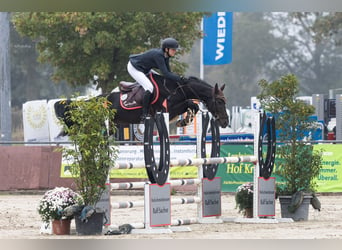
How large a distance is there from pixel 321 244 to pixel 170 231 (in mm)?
2649

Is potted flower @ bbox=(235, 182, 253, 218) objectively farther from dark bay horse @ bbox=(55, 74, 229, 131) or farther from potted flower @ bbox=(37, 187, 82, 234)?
potted flower @ bbox=(37, 187, 82, 234)

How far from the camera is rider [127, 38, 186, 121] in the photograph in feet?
38.4

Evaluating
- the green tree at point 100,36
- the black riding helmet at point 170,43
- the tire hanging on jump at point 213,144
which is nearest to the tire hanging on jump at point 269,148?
the tire hanging on jump at point 213,144

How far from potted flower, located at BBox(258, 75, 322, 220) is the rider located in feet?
4.34

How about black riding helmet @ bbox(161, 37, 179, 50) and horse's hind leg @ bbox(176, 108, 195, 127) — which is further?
horse's hind leg @ bbox(176, 108, 195, 127)

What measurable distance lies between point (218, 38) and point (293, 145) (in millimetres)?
18176

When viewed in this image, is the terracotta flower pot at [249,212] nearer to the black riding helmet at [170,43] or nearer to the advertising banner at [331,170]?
the black riding helmet at [170,43]

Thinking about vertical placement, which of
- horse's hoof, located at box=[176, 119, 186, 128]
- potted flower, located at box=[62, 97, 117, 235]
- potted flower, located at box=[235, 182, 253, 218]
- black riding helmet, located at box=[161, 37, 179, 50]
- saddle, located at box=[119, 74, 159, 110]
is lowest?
potted flower, located at box=[235, 182, 253, 218]

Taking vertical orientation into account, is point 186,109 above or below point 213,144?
above

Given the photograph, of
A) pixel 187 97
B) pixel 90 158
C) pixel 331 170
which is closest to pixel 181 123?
pixel 187 97

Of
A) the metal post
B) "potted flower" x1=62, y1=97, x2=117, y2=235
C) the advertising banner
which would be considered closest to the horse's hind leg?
"potted flower" x1=62, y1=97, x2=117, y2=235

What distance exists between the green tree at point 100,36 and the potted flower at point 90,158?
15.2m

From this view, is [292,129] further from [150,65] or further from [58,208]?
[58,208]

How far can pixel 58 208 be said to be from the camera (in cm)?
995
